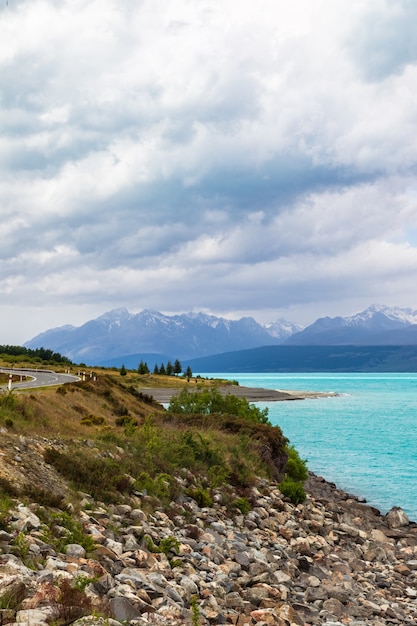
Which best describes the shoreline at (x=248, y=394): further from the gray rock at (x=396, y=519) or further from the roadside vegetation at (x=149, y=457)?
the gray rock at (x=396, y=519)

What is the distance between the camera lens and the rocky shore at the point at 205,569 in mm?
10477

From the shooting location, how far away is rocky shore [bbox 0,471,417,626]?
1048 cm

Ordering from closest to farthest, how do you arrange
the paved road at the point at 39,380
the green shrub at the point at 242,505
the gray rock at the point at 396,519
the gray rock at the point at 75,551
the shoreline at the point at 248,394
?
1. the gray rock at the point at 75,551
2. the green shrub at the point at 242,505
3. the gray rock at the point at 396,519
4. the paved road at the point at 39,380
5. the shoreline at the point at 248,394

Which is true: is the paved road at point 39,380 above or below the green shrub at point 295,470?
above

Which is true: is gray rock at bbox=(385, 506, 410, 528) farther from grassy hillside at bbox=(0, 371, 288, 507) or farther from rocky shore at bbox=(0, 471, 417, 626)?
grassy hillside at bbox=(0, 371, 288, 507)

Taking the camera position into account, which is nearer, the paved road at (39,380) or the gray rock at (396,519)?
the gray rock at (396,519)

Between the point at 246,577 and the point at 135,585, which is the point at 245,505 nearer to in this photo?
the point at 246,577

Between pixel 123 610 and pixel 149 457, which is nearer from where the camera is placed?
pixel 123 610

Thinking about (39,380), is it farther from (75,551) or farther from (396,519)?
(75,551)

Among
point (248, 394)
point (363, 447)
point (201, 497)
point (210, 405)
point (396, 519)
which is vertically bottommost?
point (248, 394)

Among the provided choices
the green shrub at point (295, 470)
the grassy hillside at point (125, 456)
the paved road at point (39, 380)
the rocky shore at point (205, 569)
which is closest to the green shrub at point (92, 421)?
the grassy hillside at point (125, 456)

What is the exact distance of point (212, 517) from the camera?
21.5m

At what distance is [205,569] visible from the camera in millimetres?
15766

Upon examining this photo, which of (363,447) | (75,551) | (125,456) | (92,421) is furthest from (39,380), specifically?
(75,551)
